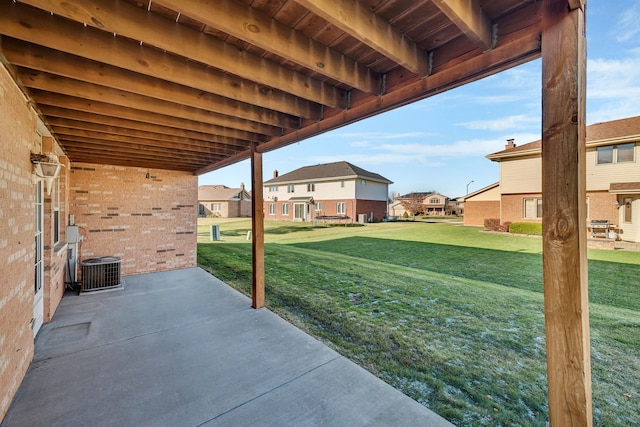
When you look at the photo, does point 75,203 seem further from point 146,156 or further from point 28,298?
point 28,298

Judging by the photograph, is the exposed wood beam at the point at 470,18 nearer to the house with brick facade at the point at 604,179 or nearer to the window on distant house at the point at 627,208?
the house with brick facade at the point at 604,179

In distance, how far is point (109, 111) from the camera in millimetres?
3273

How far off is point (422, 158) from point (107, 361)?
2006 inches

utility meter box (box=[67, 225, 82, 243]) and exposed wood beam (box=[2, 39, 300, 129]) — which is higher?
exposed wood beam (box=[2, 39, 300, 129])

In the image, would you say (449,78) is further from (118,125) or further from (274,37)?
(118,125)

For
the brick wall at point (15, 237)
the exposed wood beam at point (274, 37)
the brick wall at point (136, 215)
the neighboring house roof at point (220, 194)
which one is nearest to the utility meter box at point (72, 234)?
the brick wall at point (136, 215)

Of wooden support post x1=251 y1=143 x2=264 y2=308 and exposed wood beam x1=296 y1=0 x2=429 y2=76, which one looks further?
wooden support post x1=251 y1=143 x2=264 y2=308

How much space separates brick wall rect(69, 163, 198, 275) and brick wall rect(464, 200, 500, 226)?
66.1 ft

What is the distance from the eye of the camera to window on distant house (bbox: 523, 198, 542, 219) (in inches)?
635

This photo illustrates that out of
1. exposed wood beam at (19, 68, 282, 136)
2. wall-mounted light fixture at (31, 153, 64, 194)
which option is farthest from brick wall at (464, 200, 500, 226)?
wall-mounted light fixture at (31, 153, 64, 194)

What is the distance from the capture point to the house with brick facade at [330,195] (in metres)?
26.4

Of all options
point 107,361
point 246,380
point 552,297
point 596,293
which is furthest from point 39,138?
point 596,293

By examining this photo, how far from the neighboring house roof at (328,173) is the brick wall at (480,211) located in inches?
376

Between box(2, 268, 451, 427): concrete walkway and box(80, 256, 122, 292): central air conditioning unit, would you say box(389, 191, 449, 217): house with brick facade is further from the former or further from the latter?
box(2, 268, 451, 427): concrete walkway
